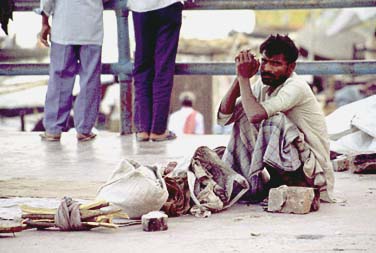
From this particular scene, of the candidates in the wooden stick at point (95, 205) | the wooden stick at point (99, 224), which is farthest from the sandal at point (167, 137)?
the wooden stick at point (99, 224)

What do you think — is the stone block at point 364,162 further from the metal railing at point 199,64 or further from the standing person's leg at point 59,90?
the standing person's leg at point 59,90

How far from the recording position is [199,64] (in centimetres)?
748

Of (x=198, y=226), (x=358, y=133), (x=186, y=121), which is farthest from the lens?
(x=186, y=121)

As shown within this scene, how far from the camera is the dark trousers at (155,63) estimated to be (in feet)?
23.2

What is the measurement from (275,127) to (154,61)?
249cm

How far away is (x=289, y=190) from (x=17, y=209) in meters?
1.25

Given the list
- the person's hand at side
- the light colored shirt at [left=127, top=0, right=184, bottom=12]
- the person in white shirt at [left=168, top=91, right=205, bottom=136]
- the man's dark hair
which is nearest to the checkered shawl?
the man's dark hair

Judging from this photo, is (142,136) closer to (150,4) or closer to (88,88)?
(88,88)

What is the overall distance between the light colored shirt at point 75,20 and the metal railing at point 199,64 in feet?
0.87

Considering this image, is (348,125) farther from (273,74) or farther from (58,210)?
(58,210)

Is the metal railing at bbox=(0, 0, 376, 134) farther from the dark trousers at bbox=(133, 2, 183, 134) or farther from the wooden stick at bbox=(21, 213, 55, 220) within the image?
the wooden stick at bbox=(21, 213, 55, 220)

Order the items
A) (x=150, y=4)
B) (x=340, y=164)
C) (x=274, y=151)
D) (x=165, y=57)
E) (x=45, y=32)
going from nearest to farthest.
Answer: (x=274, y=151), (x=340, y=164), (x=150, y=4), (x=165, y=57), (x=45, y=32)

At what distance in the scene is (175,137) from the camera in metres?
7.54

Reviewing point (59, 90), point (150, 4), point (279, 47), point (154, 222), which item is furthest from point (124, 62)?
point (154, 222)
